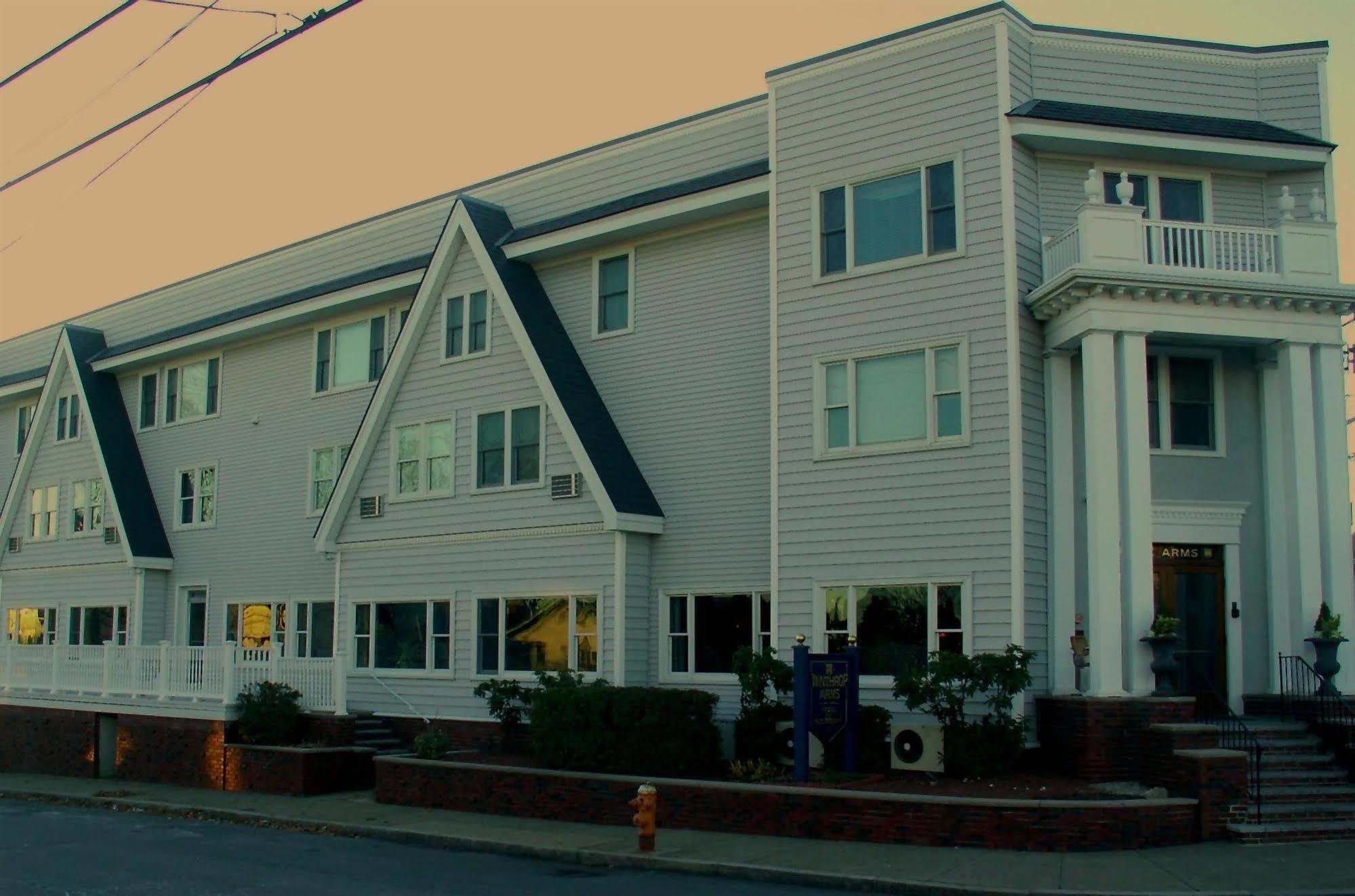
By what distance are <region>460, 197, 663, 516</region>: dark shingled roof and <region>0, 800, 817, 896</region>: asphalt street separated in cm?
755

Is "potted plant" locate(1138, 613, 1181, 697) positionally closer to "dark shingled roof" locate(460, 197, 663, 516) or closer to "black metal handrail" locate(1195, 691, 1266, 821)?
"black metal handrail" locate(1195, 691, 1266, 821)

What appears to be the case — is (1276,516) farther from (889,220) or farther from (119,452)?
(119,452)

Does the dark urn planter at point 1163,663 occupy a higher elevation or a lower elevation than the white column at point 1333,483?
lower

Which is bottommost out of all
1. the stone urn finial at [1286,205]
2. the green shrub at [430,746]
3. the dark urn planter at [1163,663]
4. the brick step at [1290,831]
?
the brick step at [1290,831]

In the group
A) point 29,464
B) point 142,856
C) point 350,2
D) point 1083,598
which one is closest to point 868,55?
point 1083,598

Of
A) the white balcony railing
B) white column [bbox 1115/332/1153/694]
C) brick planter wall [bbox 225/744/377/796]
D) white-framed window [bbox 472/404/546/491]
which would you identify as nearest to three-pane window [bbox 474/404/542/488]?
white-framed window [bbox 472/404/546/491]

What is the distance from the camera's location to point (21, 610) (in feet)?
124

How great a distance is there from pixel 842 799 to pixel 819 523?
5.31m

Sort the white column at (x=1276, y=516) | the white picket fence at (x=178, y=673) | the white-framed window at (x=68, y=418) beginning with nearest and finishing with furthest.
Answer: the white column at (x=1276, y=516) → the white picket fence at (x=178, y=673) → the white-framed window at (x=68, y=418)

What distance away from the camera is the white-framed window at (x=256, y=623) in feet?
101

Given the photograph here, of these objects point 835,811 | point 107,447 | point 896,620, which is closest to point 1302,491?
point 896,620

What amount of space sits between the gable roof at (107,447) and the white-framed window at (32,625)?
242 centimetres

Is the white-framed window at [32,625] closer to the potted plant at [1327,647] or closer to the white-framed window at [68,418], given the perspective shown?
the white-framed window at [68,418]

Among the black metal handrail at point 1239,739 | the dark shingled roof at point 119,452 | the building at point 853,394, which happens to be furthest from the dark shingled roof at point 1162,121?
the dark shingled roof at point 119,452
